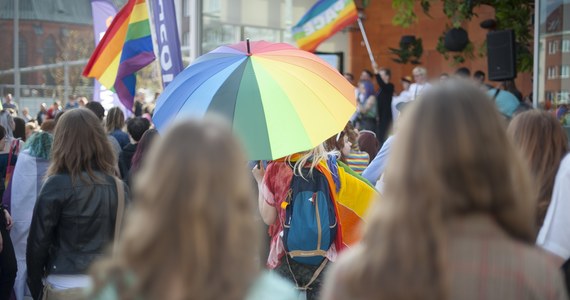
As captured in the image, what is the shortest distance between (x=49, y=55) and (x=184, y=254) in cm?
2231

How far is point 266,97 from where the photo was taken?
484cm

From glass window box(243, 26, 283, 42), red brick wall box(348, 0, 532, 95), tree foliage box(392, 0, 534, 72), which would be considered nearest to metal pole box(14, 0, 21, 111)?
glass window box(243, 26, 283, 42)

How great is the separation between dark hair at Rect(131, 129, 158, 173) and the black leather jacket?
315 cm

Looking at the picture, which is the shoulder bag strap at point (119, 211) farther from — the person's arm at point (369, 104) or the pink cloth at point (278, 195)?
the person's arm at point (369, 104)

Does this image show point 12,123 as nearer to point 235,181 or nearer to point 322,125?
point 322,125

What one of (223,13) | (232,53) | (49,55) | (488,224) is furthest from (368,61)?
(488,224)

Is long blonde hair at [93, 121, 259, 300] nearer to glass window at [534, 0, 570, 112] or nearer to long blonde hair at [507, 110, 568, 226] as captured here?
long blonde hair at [507, 110, 568, 226]

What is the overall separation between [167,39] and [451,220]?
20.1ft

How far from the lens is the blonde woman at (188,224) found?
1993 mm

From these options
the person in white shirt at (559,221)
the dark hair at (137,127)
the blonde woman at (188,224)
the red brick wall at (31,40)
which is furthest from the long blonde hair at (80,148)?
the red brick wall at (31,40)

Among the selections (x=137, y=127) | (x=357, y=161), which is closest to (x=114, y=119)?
(x=137, y=127)

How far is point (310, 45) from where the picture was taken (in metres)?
13.9

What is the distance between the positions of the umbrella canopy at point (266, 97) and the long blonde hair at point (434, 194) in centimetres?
245

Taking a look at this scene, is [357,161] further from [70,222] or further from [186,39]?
[186,39]
